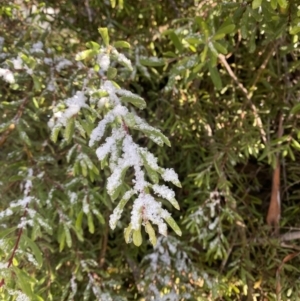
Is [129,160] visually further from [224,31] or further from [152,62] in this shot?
[152,62]

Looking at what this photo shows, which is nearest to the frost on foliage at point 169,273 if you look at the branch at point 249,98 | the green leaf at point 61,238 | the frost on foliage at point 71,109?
the green leaf at point 61,238

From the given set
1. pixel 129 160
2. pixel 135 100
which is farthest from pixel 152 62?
pixel 129 160

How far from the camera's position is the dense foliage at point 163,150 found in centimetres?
130

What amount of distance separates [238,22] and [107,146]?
0.56 metres

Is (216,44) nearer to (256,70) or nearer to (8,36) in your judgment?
(256,70)

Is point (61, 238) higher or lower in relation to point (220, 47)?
lower

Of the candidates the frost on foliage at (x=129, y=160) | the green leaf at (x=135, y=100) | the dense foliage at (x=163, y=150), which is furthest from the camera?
the dense foliage at (x=163, y=150)

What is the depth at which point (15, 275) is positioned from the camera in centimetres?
108

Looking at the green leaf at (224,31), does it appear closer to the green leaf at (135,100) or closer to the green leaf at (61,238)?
the green leaf at (135,100)

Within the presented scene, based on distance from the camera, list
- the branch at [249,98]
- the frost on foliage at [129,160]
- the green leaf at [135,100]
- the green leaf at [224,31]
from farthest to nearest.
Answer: the branch at [249,98]
the green leaf at [224,31]
the green leaf at [135,100]
the frost on foliage at [129,160]

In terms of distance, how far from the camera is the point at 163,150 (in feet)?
5.54

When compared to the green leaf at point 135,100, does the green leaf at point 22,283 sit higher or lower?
lower

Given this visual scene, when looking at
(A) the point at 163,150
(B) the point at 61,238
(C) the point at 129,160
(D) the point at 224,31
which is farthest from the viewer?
(A) the point at 163,150

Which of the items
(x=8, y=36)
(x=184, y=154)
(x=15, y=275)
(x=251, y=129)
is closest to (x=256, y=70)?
(x=251, y=129)
